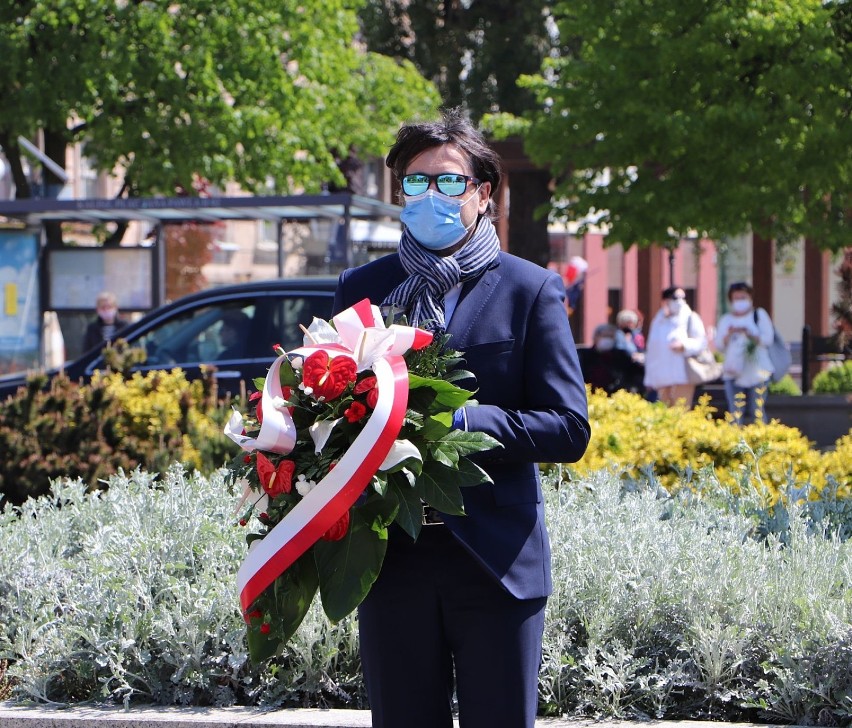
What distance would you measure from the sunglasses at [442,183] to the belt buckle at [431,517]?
693 millimetres

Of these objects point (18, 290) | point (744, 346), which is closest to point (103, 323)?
point (18, 290)

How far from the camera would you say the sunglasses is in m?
2.96

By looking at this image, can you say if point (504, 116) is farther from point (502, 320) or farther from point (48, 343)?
point (502, 320)

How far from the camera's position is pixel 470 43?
26.0 metres

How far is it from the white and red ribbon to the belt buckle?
26 centimetres

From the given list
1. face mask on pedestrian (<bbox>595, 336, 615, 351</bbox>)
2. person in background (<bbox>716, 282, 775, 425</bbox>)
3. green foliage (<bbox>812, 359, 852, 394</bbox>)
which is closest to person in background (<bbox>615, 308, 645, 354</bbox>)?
face mask on pedestrian (<bbox>595, 336, 615, 351</bbox>)

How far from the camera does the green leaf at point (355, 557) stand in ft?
8.66

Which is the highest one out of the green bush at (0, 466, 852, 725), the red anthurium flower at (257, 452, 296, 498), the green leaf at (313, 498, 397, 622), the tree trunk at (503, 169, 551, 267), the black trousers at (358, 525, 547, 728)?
the tree trunk at (503, 169, 551, 267)

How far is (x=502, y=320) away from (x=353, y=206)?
1102 centimetres

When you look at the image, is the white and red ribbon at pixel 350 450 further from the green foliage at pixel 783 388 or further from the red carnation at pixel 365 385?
the green foliage at pixel 783 388

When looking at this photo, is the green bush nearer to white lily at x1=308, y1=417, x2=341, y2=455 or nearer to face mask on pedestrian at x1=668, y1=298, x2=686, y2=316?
white lily at x1=308, y1=417, x2=341, y2=455

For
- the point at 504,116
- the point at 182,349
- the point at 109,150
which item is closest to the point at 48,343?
the point at 109,150

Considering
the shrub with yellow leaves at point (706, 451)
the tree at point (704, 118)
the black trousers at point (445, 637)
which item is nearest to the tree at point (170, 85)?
the tree at point (704, 118)

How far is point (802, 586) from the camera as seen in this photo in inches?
174
